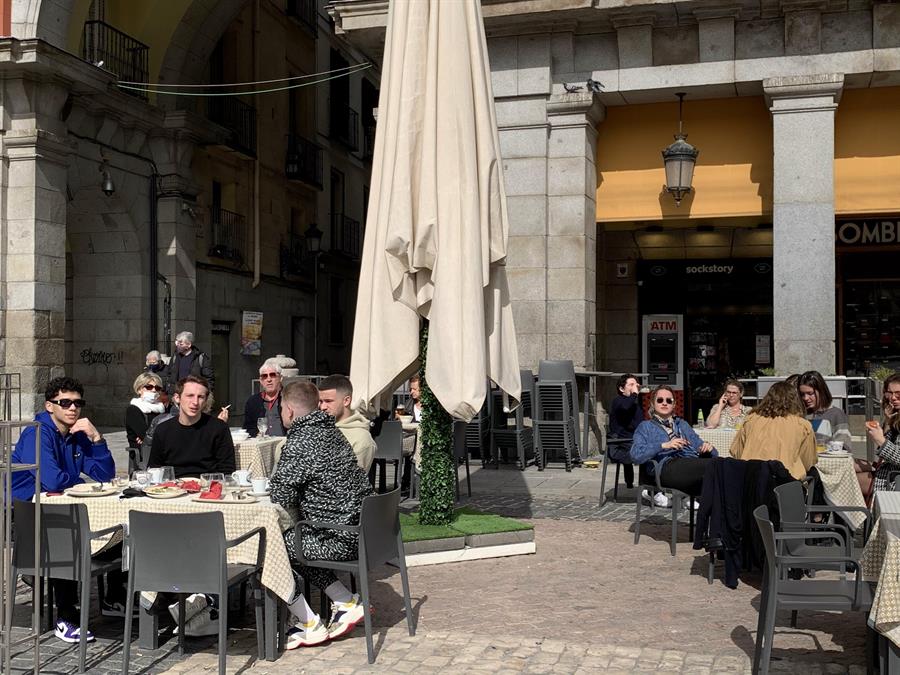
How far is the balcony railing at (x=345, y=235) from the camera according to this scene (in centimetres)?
3190

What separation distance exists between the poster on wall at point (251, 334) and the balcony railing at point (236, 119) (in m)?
3.83

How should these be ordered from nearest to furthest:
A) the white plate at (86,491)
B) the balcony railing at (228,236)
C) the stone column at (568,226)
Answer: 1. the white plate at (86,491)
2. the stone column at (568,226)
3. the balcony railing at (228,236)

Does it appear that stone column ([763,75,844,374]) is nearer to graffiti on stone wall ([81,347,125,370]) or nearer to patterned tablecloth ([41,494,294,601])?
patterned tablecloth ([41,494,294,601])

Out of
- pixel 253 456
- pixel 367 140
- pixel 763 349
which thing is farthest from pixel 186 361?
pixel 367 140

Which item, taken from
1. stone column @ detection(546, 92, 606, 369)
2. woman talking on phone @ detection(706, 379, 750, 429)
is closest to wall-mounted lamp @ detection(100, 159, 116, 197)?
stone column @ detection(546, 92, 606, 369)

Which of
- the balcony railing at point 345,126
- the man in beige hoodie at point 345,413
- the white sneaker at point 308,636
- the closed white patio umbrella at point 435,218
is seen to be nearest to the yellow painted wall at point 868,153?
the closed white patio umbrella at point 435,218

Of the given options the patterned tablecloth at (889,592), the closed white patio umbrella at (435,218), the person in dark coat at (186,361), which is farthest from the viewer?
the person in dark coat at (186,361)

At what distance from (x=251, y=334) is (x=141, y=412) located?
51.3 feet

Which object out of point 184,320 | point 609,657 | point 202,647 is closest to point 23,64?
point 184,320

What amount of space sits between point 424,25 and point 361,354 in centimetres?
246

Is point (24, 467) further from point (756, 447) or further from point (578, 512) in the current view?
point (578, 512)

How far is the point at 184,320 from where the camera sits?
2170 cm

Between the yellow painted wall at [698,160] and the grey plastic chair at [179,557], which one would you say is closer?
the grey plastic chair at [179,557]

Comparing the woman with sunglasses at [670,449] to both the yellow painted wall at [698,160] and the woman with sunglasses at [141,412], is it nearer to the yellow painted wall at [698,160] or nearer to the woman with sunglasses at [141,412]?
the woman with sunglasses at [141,412]
